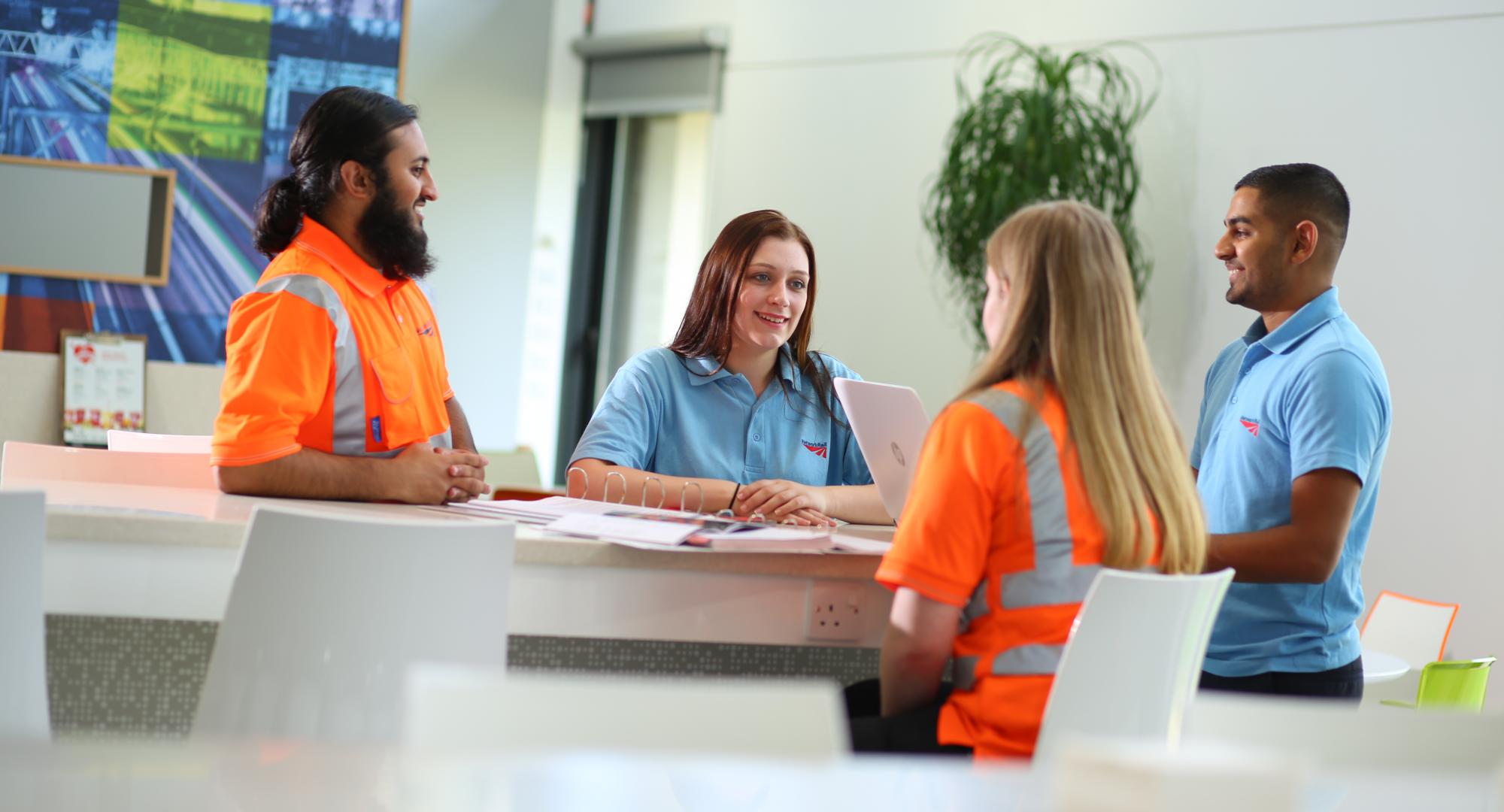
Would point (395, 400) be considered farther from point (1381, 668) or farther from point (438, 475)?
point (1381, 668)

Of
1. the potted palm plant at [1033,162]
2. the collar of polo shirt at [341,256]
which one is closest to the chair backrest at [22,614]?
the collar of polo shirt at [341,256]

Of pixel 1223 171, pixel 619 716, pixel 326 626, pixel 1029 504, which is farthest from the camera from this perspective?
pixel 1223 171

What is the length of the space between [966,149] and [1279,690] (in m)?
3.04

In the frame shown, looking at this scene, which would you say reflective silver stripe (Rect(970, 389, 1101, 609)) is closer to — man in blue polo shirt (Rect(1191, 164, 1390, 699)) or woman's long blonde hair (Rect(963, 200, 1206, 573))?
woman's long blonde hair (Rect(963, 200, 1206, 573))


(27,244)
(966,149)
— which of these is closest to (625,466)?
(966,149)

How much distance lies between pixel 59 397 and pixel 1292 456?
4.35 meters

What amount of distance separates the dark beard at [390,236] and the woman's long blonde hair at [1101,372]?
127 cm

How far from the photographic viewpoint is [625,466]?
281 cm

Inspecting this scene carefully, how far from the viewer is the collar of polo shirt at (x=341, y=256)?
8.05 ft

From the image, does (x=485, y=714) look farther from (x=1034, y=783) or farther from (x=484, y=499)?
(x=484, y=499)

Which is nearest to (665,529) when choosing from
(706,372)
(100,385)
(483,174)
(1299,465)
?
(706,372)

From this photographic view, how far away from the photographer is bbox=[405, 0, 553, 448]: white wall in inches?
256

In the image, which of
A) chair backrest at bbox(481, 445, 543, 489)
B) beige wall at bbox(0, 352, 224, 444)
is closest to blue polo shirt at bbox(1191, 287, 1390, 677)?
chair backrest at bbox(481, 445, 543, 489)

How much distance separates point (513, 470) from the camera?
4.86 meters
